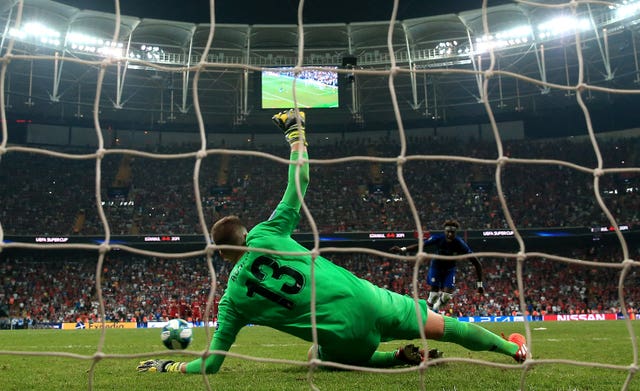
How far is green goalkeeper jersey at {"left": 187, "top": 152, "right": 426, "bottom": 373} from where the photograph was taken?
396cm

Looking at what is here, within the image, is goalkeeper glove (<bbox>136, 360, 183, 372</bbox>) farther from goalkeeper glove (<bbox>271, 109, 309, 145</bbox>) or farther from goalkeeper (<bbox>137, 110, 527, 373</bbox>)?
goalkeeper glove (<bbox>271, 109, 309, 145</bbox>)

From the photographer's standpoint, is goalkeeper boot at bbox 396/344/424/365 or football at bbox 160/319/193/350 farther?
football at bbox 160/319/193/350

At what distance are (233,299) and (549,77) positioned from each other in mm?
30679

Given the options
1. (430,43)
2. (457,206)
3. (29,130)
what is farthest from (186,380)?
(29,130)

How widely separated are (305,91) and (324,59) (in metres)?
3.75

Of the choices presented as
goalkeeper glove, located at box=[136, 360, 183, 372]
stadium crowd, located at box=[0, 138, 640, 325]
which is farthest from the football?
stadium crowd, located at box=[0, 138, 640, 325]

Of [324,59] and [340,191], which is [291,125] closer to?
[324,59]

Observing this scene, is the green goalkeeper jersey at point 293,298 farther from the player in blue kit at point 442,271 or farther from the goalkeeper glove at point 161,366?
the player in blue kit at point 442,271

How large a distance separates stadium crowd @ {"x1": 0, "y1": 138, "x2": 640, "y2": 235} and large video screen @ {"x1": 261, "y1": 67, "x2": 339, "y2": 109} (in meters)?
6.71

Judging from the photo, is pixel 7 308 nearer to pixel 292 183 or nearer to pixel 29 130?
pixel 29 130

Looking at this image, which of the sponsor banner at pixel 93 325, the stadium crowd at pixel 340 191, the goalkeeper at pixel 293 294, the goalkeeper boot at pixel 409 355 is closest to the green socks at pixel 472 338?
the goalkeeper boot at pixel 409 355

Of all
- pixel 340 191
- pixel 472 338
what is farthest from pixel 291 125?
pixel 340 191

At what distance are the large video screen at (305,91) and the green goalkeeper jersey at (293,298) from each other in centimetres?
2195

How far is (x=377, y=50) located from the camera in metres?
28.8
